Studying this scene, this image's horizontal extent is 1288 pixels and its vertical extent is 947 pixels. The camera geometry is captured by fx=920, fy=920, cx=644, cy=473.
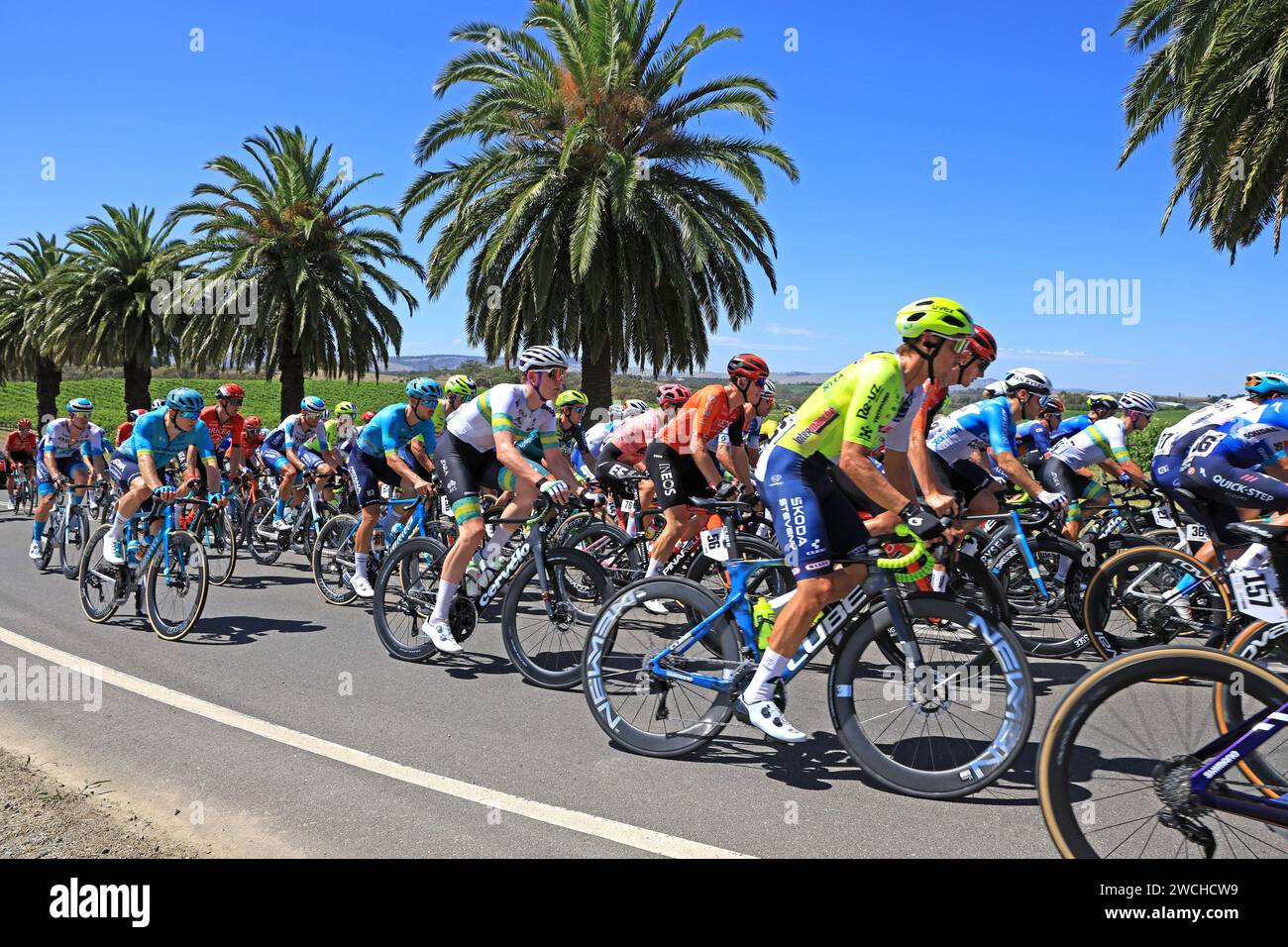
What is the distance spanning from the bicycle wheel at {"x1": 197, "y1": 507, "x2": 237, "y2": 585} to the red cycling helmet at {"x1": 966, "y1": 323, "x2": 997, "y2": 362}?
18.7 feet

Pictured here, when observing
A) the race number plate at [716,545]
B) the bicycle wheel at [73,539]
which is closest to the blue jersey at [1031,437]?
the race number plate at [716,545]

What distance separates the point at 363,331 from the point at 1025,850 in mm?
23252

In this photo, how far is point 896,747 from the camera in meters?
4.27

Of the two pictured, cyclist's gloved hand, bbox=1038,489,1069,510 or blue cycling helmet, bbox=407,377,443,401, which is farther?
blue cycling helmet, bbox=407,377,443,401

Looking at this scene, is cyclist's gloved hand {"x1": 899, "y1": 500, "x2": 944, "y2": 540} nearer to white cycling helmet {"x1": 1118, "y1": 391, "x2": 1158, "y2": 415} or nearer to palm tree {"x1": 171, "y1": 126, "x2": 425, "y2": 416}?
white cycling helmet {"x1": 1118, "y1": 391, "x2": 1158, "y2": 415}

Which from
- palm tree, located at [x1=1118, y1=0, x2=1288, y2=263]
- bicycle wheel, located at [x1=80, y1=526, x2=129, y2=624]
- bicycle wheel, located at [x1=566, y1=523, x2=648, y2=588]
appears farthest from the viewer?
palm tree, located at [x1=1118, y1=0, x2=1288, y2=263]

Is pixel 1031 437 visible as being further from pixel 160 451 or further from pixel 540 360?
pixel 160 451

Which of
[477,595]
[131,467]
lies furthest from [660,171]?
[477,595]

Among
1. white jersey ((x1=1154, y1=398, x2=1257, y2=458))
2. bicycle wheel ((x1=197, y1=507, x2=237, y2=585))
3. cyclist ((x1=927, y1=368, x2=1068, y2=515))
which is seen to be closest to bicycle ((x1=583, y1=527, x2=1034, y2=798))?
white jersey ((x1=1154, y1=398, x2=1257, y2=458))

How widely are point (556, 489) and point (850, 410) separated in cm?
200

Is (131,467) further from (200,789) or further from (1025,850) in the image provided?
(1025,850)

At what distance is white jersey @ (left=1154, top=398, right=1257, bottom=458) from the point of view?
555cm

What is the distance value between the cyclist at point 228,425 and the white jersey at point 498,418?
488cm
